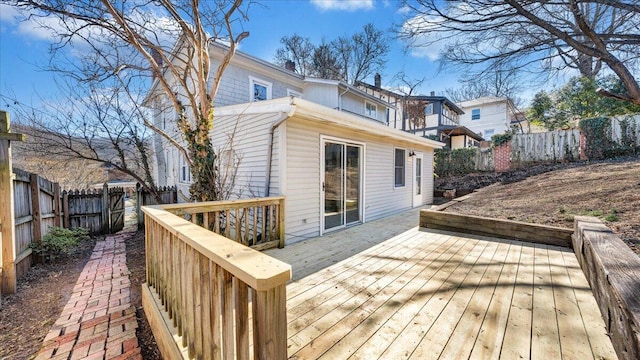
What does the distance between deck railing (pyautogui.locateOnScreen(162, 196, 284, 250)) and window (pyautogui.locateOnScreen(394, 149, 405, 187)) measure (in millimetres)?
4540

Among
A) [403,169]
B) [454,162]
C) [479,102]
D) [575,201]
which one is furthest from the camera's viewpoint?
[479,102]

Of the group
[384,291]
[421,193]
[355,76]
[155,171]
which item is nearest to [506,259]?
[384,291]

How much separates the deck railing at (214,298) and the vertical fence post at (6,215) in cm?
226

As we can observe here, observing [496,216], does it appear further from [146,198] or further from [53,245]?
[146,198]

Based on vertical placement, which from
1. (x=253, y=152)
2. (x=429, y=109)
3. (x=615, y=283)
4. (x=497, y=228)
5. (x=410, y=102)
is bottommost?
(x=497, y=228)

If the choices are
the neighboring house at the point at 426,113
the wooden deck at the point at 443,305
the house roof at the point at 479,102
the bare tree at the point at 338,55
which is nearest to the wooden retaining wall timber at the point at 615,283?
the wooden deck at the point at 443,305

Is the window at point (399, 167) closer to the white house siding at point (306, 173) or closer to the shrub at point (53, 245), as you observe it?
the white house siding at point (306, 173)

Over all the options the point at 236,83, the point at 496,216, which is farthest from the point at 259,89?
the point at 496,216

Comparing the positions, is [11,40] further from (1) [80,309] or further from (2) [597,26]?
A: (2) [597,26]

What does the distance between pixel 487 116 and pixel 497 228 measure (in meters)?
22.2

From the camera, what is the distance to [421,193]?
9.40 m

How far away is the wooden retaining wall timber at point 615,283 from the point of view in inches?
58.7

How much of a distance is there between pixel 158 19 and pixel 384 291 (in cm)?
640

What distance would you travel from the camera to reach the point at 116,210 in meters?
6.95
